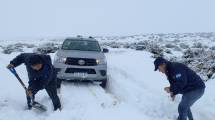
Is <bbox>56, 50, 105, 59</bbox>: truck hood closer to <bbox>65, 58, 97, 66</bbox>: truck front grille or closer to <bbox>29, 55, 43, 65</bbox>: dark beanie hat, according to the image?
<bbox>65, 58, 97, 66</bbox>: truck front grille

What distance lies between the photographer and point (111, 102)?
32.3 ft

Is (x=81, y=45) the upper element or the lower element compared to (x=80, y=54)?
upper

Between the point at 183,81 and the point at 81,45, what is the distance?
681 cm

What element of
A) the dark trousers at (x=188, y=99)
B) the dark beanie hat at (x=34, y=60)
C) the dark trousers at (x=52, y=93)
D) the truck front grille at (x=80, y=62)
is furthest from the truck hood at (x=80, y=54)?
the dark trousers at (x=188, y=99)

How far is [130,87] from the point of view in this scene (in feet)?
37.9

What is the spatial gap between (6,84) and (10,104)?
2.65m

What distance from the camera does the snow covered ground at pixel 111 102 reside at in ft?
28.3

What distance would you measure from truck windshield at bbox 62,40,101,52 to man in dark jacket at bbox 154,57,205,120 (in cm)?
617

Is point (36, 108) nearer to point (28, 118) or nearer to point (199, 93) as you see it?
point (28, 118)

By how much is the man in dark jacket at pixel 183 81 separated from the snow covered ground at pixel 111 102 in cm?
126

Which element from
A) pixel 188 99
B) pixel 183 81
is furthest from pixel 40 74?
pixel 188 99

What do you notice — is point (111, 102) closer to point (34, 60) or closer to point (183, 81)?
point (34, 60)

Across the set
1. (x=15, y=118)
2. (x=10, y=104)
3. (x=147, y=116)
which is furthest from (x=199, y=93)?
(x=10, y=104)

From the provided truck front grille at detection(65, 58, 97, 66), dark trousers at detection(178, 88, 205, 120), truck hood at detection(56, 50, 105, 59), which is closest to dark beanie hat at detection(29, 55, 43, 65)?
dark trousers at detection(178, 88, 205, 120)
